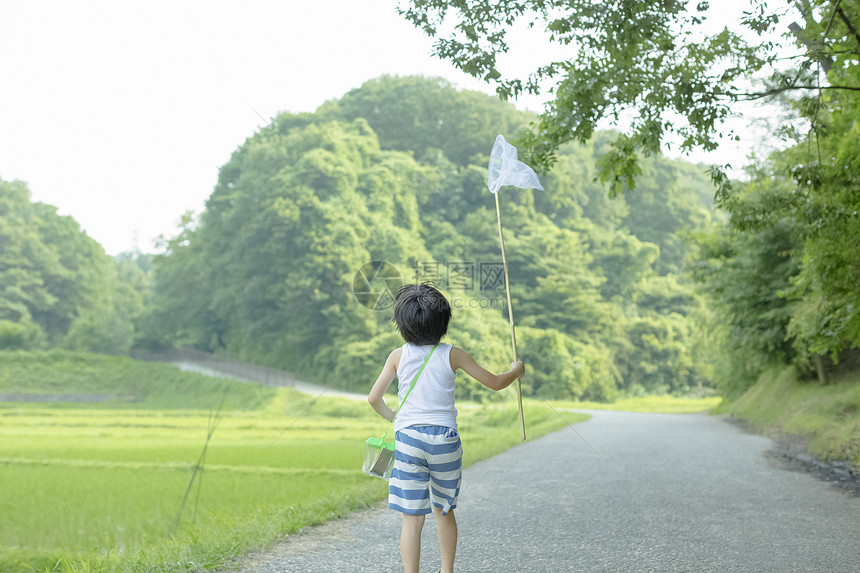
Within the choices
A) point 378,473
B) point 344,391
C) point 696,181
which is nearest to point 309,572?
point 378,473

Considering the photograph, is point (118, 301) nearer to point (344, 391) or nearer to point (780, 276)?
point (344, 391)

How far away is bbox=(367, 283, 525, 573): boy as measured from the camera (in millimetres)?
2799

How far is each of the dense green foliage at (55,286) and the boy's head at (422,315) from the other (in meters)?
32.8

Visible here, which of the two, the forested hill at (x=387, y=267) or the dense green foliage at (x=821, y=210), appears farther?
the forested hill at (x=387, y=267)

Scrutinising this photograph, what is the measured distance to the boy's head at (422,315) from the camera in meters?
2.84

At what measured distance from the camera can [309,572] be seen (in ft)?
11.5

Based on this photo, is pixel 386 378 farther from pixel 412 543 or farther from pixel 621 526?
pixel 621 526

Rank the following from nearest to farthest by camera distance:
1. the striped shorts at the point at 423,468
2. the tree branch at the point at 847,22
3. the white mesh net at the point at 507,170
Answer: the striped shorts at the point at 423,468 < the white mesh net at the point at 507,170 < the tree branch at the point at 847,22

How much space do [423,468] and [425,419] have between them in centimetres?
21

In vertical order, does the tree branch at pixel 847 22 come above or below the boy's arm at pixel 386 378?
above

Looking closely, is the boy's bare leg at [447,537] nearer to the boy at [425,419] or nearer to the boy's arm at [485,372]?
the boy at [425,419]

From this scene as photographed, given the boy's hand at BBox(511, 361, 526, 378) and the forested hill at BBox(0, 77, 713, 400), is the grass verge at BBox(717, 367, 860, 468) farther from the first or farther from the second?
the forested hill at BBox(0, 77, 713, 400)

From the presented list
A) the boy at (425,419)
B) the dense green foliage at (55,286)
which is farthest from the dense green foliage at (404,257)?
the boy at (425,419)

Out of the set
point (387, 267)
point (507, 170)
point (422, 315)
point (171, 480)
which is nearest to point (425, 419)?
point (422, 315)
